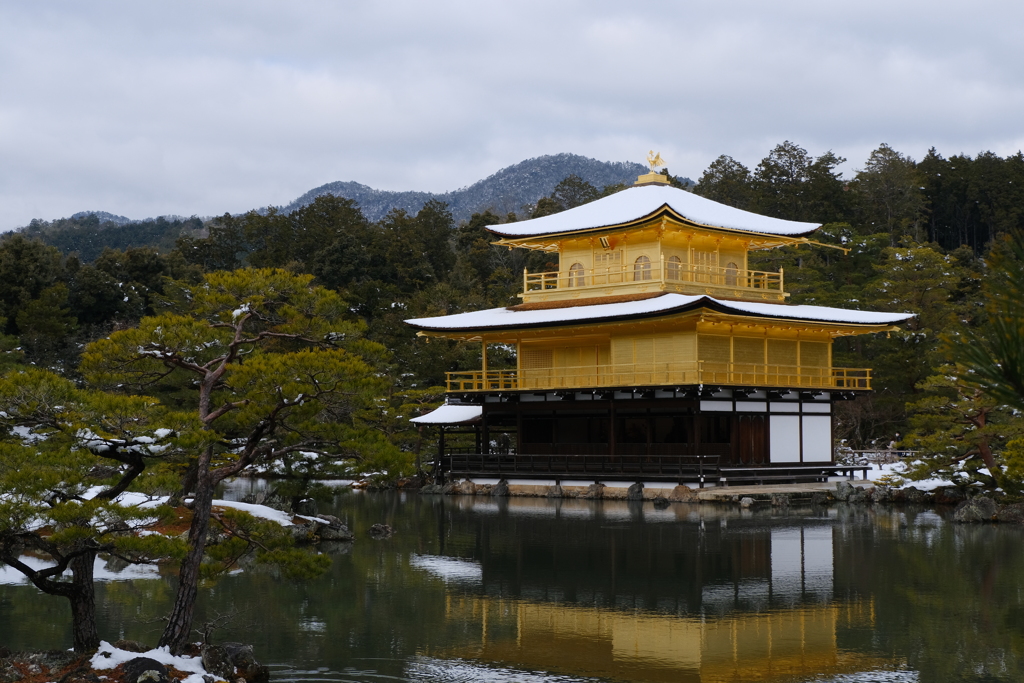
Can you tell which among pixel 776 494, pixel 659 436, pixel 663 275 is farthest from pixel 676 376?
pixel 776 494

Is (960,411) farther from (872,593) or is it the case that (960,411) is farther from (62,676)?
Result: (62,676)

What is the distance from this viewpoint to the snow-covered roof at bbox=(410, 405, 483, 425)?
34.5 metres

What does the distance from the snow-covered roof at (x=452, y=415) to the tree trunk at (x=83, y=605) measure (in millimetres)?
23708

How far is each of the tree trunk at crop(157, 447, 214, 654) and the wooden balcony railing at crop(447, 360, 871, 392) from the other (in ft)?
64.9

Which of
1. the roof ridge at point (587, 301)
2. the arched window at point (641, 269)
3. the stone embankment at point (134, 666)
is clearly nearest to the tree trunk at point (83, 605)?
the stone embankment at point (134, 666)

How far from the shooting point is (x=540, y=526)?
76.6 ft

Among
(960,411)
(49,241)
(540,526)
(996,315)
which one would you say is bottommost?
(540,526)

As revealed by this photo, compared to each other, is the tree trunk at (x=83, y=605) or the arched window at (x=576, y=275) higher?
the arched window at (x=576, y=275)

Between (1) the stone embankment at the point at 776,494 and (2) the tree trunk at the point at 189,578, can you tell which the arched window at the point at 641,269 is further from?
(2) the tree trunk at the point at 189,578

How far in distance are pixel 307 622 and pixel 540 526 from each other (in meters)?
10.5

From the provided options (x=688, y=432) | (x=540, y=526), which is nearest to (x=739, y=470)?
(x=688, y=432)

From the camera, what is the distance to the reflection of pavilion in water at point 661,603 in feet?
36.4

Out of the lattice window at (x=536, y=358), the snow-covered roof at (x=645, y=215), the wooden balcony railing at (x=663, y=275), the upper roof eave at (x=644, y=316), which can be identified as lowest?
the lattice window at (x=536, y=358)

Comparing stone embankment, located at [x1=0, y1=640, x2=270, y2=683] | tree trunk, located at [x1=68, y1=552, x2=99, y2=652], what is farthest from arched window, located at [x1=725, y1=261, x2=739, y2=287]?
tree trunk, located at [x1=68, y1=552, x2=99, y2=652]
